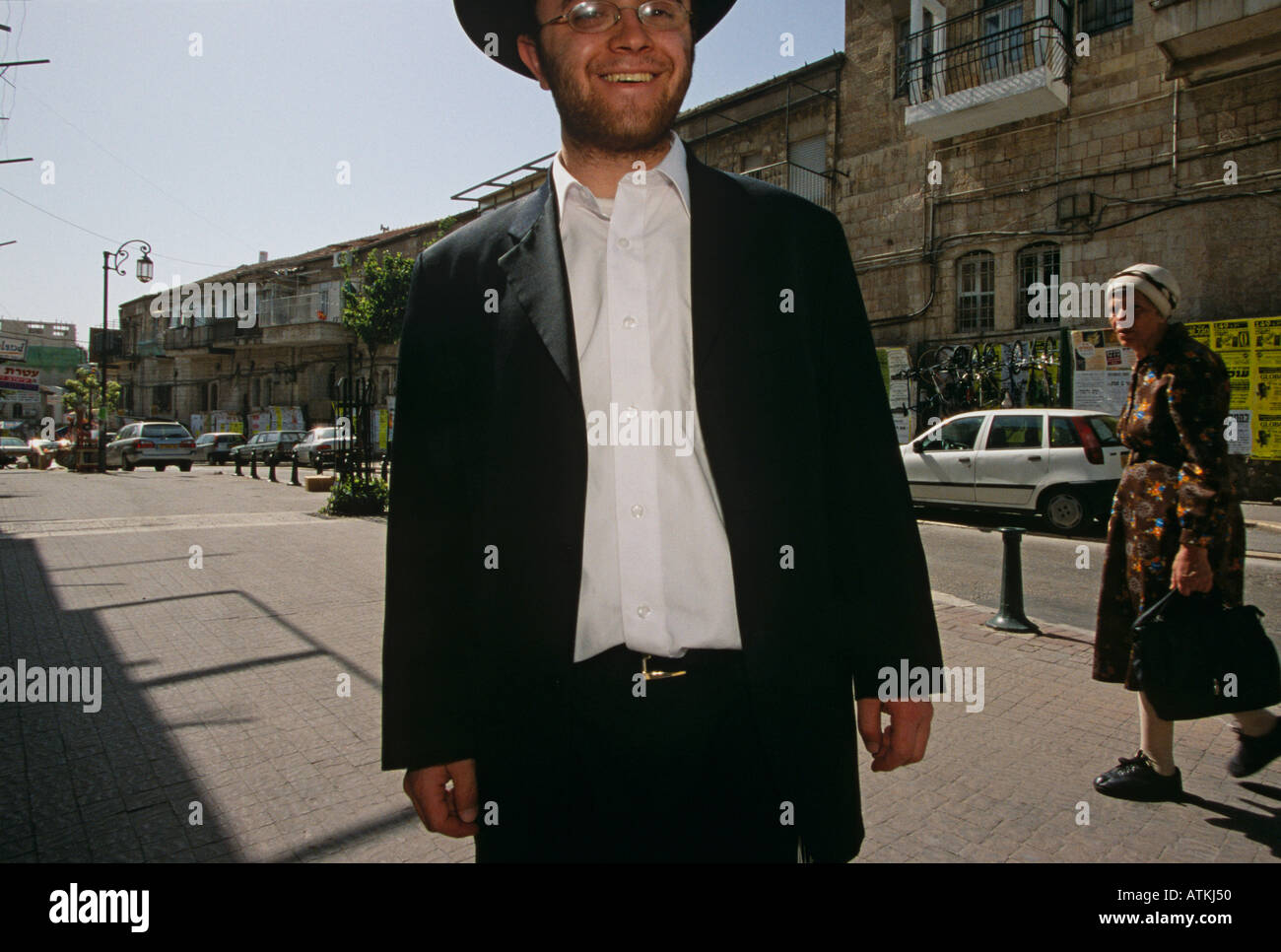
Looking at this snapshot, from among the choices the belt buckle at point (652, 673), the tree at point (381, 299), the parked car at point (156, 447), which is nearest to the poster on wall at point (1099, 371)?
the belt buckle at point (652, 673)

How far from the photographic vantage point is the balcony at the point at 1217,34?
42.0 feet

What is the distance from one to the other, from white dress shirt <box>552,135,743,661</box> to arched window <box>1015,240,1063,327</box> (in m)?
17.2

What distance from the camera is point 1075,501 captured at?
10703 mm

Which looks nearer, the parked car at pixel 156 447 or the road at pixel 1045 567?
the road at pixel 1045 567

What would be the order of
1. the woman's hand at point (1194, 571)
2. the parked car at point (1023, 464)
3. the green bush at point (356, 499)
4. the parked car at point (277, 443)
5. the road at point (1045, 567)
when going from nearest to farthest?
the woman's hand at point (1194, 571), the road at point (1045, 567), the parked car at point (1023, 464), the green bush at point (356, 499), the parked car at point (277, 443)

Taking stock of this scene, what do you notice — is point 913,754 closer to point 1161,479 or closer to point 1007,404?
point 1161,479

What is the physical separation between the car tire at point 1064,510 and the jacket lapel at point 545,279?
10877 mm

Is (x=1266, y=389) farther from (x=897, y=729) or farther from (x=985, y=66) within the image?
(x=897, y=729)

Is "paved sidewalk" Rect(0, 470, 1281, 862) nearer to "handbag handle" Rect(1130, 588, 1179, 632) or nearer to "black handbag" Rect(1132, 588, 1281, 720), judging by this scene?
"black handbag" Rect(1132, 588, 1281, 720)

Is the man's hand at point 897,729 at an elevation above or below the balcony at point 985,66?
below

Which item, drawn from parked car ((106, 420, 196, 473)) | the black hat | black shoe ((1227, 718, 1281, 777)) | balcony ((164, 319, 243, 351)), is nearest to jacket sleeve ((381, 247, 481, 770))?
the black hat

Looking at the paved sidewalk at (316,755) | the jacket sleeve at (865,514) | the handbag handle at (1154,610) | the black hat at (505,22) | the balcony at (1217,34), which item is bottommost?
the paved sidewalk at (316,755)

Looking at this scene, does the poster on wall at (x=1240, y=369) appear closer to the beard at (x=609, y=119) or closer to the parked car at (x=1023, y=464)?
the parked car at (x=1023, y=464)
